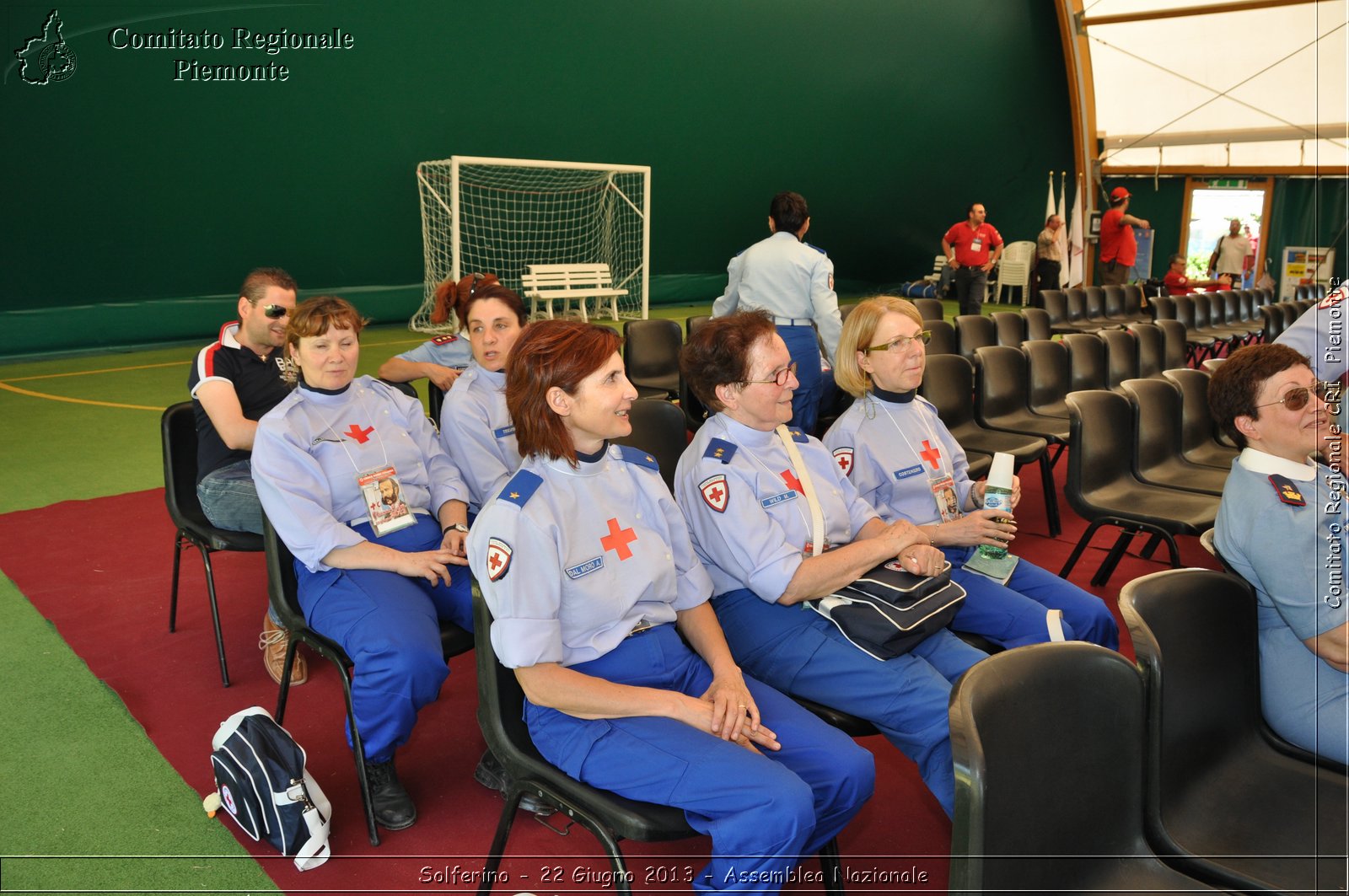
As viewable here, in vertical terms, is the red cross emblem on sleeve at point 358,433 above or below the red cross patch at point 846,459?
above

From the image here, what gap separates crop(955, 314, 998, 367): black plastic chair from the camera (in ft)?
20.9

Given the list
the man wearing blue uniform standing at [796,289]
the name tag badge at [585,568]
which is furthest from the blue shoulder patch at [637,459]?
the man wearing blue uniform standing at [796,289]

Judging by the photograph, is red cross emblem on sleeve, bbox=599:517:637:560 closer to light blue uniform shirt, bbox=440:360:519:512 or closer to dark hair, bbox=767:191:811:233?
light blue uniform shirt, bbox=440:360:519:512

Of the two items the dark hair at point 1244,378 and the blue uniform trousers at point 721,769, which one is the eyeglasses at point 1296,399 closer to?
the dark hair at point 1244,378

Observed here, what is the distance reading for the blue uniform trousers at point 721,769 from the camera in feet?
5.39

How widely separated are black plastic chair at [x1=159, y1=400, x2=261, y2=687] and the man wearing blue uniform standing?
2648 millimetres

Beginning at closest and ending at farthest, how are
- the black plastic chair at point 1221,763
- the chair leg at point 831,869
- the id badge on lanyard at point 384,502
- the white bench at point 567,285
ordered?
1. the black plastic chair at point 1221,763
2. the chair leg at point 831,869
3. the id badge on lanyard at point 384,502
4. the white bench at point 567,285

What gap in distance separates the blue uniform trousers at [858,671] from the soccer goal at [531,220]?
873cm

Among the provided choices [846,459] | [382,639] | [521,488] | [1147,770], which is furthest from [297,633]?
[1147,770]

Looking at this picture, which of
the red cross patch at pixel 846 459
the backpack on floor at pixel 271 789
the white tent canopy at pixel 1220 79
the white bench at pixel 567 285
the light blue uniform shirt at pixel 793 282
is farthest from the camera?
the white tent canopy at pixel 1220 79

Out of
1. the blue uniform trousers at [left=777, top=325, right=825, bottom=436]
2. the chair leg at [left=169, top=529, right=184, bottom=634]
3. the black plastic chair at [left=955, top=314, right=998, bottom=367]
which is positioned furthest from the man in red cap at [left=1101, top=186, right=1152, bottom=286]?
the chair leg at [left=169, top=529, right=184, bottom=634]

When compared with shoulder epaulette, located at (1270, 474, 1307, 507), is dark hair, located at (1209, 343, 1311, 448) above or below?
above

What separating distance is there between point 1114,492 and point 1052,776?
2.69 metres

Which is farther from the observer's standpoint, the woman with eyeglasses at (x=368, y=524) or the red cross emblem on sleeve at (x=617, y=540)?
the woman with eyeglasses at (x=368, y=524)
